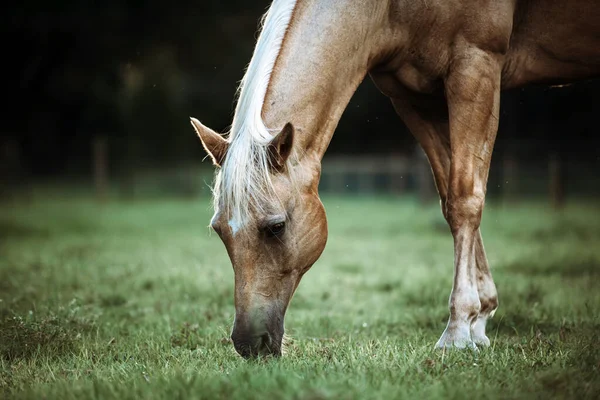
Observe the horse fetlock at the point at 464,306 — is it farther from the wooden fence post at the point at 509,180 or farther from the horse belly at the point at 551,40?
the wooden fence post at the point at 509,180

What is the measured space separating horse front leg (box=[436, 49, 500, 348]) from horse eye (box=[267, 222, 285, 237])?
1203 mm

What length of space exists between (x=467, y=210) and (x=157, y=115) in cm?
2493

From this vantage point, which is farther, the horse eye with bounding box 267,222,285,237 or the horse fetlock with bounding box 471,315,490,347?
the horse fetlock with bounding box 471,315,490,347

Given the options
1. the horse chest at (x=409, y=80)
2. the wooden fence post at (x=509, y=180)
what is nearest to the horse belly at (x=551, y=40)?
the horse chest at (x=409, y=80)

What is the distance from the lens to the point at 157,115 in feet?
89.5

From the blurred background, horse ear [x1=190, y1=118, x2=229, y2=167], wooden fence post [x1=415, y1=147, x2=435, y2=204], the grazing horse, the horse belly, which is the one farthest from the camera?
the blurred background

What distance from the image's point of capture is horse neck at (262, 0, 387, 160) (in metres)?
3.35

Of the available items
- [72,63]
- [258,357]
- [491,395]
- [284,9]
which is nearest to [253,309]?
[258,357]

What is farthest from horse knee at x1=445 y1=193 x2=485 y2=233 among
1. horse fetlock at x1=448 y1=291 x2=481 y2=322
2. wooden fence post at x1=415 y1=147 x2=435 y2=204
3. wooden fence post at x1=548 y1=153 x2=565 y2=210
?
wooden fence post at x1=548 y1=153 x2=565 y2=210

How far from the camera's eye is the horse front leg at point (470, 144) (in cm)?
372

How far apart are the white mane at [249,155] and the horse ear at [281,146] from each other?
4cm

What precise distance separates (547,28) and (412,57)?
3.32 feet

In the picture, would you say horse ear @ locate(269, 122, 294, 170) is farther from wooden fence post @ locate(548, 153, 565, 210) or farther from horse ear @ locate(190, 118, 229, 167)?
wooden fence post @ locate(548, 153, 565, 210)

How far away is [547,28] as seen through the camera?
4.12 m
